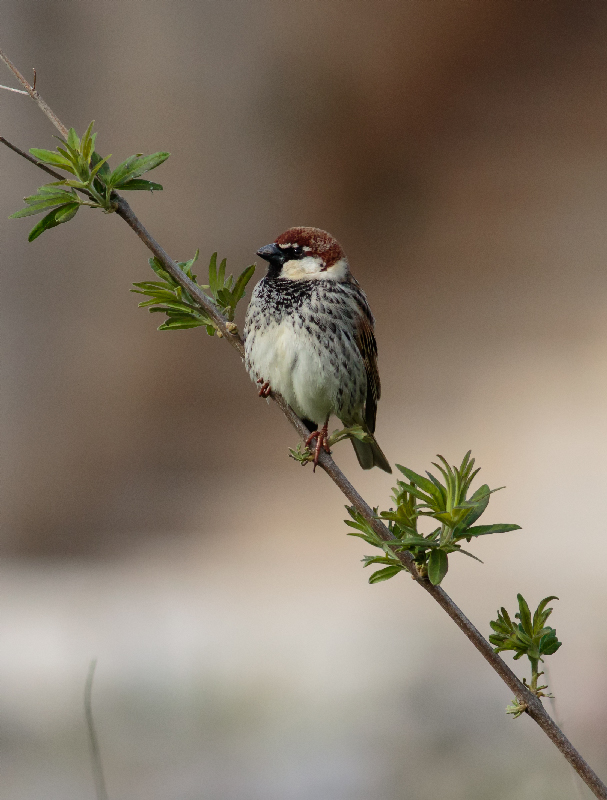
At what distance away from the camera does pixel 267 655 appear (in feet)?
14.2

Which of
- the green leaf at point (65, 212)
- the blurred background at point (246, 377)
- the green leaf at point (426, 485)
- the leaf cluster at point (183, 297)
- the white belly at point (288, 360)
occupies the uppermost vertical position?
the blurred background at point (246, 377)

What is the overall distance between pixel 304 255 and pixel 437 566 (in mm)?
1253

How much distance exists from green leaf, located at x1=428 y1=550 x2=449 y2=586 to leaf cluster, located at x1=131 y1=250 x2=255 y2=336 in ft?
1.44

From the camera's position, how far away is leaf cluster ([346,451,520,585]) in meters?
0.95

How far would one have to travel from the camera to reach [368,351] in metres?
2.27

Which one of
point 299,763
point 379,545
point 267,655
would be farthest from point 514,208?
point 379,545

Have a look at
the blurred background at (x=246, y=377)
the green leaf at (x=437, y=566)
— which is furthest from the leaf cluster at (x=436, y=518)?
the blurred background at (x=246, y=377)

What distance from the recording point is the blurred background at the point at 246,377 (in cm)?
438

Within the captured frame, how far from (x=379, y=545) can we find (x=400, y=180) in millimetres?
4356

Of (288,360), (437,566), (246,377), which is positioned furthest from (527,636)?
Result: (246,377)

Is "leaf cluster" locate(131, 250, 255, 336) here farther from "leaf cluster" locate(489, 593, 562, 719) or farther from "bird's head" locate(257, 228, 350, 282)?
"bird's head" locate(257, 228, 350, 282)

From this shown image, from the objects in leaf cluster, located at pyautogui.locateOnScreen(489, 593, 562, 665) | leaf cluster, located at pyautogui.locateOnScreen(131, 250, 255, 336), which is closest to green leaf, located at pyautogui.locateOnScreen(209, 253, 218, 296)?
leaf cluster, located at pyautogui.locateOnScreen(131, 250, 255, 336)

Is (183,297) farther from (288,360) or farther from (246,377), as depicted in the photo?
(246,377)

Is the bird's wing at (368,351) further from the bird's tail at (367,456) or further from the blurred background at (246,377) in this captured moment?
the blurred background at (246,377)
